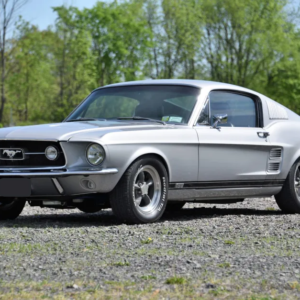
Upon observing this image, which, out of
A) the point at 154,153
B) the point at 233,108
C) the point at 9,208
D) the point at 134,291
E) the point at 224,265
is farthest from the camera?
the point at 233,108

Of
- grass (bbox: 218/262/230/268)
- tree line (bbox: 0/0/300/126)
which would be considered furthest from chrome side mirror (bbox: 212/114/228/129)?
tree line (bbox: 0/0/300/126)

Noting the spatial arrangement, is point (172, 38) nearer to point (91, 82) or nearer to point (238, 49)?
point (238, 49)

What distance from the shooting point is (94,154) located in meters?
6.51

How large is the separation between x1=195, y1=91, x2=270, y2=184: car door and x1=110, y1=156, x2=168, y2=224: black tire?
24.5 inches

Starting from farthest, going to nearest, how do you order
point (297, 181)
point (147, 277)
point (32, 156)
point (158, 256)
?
1. point (297, 181)
2. point (32, 156)
3. point (158, 256)
4. point (147, 277)

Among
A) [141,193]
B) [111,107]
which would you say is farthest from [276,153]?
[141,193]

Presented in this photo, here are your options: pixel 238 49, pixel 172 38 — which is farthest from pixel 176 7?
pixel 238 49

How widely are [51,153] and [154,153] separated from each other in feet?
3.40

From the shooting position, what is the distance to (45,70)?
180ft

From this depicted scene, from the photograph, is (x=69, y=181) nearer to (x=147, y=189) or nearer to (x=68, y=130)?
(x=68, y=130)

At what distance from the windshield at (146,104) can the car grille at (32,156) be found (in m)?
1.30

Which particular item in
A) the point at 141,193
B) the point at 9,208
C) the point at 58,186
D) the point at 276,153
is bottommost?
the point at 9,208

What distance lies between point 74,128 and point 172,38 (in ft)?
177

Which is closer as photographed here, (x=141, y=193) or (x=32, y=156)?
(x=32, y=156)
